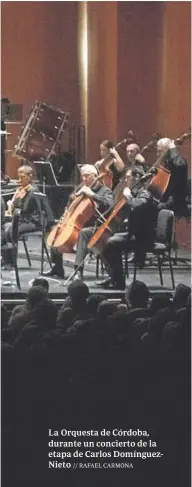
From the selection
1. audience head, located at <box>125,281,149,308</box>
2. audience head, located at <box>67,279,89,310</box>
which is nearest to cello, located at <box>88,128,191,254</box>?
audience head, located at <box>125,281,149,308</box>

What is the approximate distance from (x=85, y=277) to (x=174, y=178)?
102cm

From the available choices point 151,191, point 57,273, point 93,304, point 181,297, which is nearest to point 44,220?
point 57,273

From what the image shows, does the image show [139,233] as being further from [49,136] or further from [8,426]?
[8,426]

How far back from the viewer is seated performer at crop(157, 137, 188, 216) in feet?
19.8

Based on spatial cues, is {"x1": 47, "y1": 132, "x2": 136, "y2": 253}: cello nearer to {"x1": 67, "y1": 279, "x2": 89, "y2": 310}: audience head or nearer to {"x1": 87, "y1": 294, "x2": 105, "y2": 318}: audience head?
{"x1": 87, "y1": 294, "x2": 105, "y2": 318}: audience head

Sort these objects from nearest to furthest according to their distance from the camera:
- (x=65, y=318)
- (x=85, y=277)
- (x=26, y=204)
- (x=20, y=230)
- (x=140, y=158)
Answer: (x=65, y=318), (x=140, y=158), (x=85, y=277), (x=20, y=230), (x=26, y=204)

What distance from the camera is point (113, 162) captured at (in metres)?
6.23

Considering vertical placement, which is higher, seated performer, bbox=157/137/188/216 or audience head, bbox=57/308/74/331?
seated performer, bbox=157/137/188/216

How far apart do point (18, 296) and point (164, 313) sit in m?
1.84

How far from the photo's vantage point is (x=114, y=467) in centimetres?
369

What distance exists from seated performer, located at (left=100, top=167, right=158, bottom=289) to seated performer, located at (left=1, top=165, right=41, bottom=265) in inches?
35.2

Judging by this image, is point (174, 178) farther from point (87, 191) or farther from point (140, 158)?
point (87, 191)

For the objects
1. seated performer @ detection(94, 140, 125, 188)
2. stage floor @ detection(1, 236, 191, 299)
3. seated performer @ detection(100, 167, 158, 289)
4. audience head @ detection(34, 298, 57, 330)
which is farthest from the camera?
seated performer @ detection(94, 140, 125, 188)

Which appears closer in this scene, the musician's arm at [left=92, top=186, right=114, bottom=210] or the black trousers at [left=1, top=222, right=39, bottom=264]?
the musician's arm at [left=92, top=186, right=114, bottom=210]
